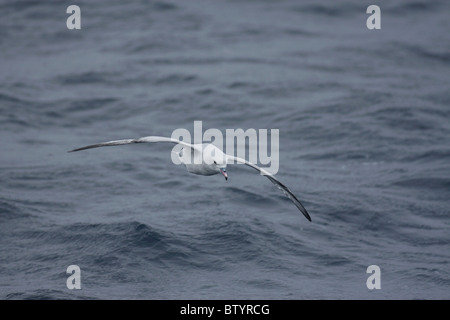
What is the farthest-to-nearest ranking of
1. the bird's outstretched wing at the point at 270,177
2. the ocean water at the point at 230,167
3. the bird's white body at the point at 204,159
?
the ocean water at the point at 230,167 < the bird's white body at the point at 204,159 < the bird's outstretched wing at the point at 270,177

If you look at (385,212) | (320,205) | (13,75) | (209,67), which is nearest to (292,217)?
(320,205)

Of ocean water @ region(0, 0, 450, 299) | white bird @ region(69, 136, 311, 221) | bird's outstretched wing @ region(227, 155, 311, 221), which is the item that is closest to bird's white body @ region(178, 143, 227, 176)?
white bird @ region(69, 136, 311, 221)

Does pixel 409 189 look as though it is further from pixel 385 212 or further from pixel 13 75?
pixel 13 75

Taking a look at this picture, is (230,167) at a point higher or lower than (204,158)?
lower

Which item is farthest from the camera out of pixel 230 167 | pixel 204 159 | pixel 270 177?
pixel 230 167

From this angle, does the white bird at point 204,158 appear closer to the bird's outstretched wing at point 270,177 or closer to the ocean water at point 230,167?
the bird's outstretched wing at point 270,177

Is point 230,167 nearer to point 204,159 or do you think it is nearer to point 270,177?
point 270,177

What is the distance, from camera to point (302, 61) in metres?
32.6

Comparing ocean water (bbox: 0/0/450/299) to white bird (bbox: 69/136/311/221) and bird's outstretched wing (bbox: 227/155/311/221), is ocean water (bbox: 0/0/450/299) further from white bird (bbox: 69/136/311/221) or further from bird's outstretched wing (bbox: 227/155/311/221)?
white bird (bbox: 69/136/311/221)

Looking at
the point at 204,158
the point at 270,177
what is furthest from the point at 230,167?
the point at 204,158

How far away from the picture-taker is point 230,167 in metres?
24.7

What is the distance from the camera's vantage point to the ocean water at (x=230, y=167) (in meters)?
18.7

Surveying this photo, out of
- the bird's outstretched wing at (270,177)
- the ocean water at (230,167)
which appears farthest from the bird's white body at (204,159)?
the ocean water at (230,167)

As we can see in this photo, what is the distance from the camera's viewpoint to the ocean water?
18688mm
